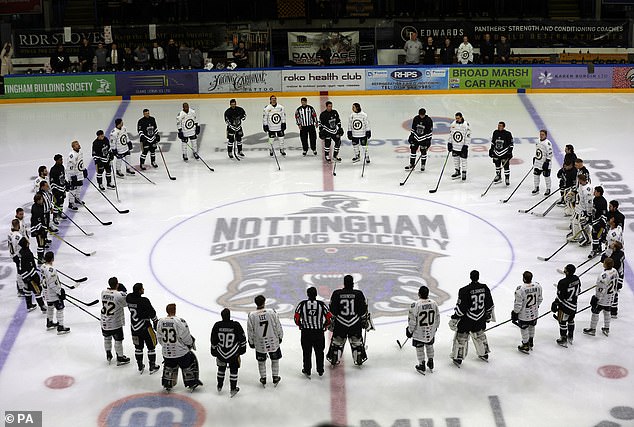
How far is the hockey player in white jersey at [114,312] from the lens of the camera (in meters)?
11.8

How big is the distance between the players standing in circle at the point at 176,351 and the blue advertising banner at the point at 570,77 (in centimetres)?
1850

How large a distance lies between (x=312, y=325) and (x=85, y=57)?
20.5m

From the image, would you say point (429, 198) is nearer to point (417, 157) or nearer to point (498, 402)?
point (417, 157)

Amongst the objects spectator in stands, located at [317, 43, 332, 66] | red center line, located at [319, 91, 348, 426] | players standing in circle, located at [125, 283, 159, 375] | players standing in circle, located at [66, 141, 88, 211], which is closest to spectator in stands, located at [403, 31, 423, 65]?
spectator in stands, located at [317, 43, 332, 66]

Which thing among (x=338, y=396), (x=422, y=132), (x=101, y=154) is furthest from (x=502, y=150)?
(x=338, y=396)

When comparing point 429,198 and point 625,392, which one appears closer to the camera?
point 625,392

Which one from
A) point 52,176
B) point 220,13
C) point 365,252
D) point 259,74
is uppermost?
point 220,13

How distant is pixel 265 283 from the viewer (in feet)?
47.6

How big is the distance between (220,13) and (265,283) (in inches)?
784

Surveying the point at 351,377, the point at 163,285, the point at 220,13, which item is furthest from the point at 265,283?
the point at 220,13

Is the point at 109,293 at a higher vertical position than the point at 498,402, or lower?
higher

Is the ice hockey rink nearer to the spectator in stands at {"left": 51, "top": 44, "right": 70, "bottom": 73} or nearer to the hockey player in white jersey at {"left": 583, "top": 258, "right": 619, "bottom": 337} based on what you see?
the hockey player in white jersey at {"left": 583, "top": 258, "right": 619, "bottom": 337}

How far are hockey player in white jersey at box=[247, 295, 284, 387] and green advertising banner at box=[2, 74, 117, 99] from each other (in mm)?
17926

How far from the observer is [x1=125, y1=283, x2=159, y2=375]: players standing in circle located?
11547 millimetres
